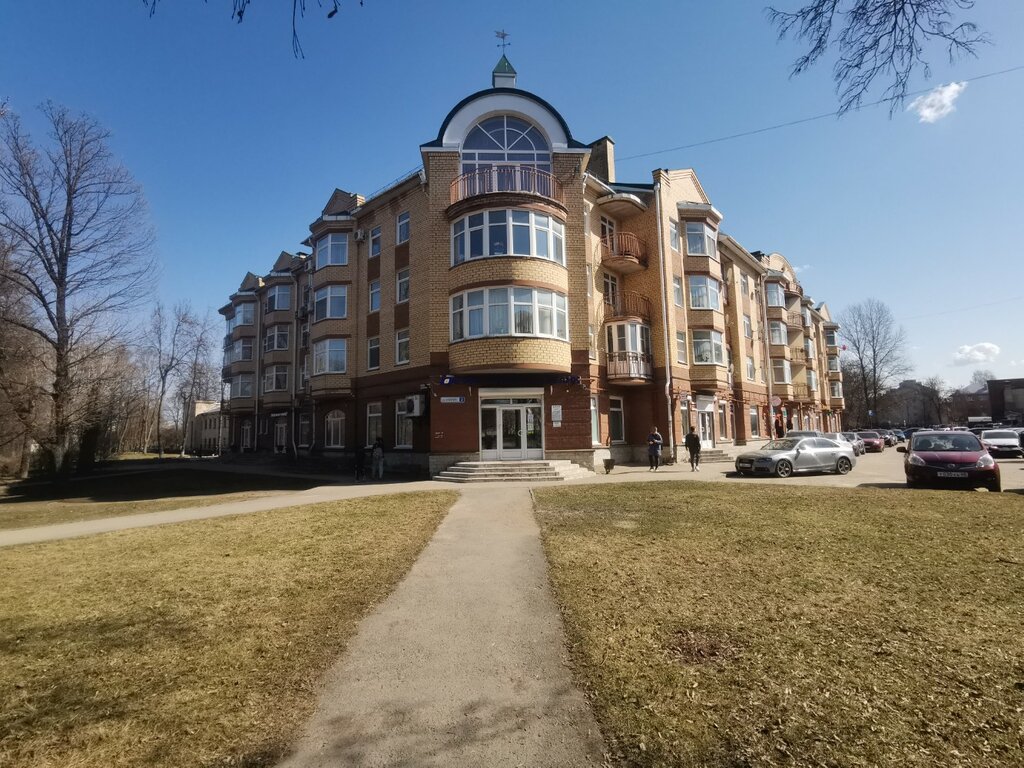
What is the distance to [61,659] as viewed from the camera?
414 centimetres

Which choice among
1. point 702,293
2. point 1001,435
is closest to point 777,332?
point 1001,435

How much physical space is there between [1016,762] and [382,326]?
2500 cm

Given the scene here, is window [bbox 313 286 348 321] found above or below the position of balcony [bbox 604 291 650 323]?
above

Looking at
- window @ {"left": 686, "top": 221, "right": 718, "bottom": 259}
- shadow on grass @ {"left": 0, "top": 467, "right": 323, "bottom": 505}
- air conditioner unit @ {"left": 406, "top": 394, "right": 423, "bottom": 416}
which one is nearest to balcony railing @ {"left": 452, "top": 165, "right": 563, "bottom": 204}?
air conditioner unit @ {"left": 406, "top": 394, "right": 423, "bottom": 416}

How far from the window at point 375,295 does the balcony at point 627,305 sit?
11479 millimetres

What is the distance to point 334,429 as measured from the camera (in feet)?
93.2

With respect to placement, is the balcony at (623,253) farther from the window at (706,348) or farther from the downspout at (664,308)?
the window at (706,348)

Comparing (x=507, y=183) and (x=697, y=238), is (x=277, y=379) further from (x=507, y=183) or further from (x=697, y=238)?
(x=697, y=238)

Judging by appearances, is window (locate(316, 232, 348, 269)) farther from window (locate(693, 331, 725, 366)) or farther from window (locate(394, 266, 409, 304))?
window (locate(693, 331, 725, 366))

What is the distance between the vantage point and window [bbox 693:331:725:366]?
27812mm

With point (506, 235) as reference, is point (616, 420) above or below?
below

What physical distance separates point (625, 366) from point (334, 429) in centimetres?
1624

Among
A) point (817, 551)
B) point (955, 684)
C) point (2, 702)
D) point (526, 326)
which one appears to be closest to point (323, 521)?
point (2, 702)

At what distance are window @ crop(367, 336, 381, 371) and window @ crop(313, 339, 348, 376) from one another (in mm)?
1659
